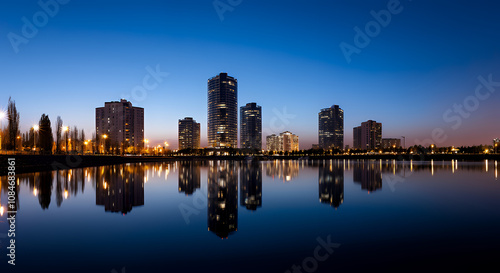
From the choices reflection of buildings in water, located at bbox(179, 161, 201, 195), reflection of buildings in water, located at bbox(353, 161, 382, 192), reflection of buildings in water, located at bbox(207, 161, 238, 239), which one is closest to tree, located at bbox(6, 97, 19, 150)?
reflection of buildings in water, located at bbox(179, 161, 201, 195)

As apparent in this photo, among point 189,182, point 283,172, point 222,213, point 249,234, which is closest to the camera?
point 249,234

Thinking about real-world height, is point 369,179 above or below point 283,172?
above

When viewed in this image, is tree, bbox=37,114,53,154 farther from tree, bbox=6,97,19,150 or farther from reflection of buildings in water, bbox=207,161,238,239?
reflection of buildings in water, bbox=207,161,238,239

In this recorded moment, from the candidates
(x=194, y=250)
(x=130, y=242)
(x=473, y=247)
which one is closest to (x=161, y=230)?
(x=130, y=242)

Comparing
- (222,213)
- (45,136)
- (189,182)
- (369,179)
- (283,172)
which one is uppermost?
(45,136)

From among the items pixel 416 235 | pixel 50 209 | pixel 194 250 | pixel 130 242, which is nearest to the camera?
pixel 194 250

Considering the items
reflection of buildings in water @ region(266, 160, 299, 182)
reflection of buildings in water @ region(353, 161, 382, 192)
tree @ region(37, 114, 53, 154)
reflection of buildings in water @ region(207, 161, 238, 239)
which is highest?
tree @ region(37, 114, 53, 154)

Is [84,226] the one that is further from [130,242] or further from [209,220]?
[209,220]

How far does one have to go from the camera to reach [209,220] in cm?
1298

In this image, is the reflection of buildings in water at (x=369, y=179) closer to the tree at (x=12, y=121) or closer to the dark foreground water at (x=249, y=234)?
the dark foreground water at (x=249, y=234)

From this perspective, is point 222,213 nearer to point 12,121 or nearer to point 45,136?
point 12,121

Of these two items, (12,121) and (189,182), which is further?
(12,121)

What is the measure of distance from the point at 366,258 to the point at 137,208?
12.6m

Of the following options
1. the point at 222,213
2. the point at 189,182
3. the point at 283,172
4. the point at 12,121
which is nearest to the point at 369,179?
the point at 283,172
